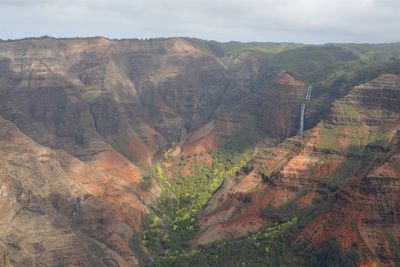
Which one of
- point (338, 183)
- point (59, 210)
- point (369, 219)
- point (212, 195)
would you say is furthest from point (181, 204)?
point (369, 219)

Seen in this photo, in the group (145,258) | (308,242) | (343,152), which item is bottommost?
(145,258)

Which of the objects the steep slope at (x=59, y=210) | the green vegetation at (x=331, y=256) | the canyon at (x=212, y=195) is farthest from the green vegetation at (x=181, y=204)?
the green vegetation at (x=331, y=256)

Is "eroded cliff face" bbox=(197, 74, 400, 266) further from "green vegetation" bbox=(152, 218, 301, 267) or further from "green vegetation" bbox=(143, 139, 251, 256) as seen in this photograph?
"green vegetation" bbox=(143, 139, 251, 256)

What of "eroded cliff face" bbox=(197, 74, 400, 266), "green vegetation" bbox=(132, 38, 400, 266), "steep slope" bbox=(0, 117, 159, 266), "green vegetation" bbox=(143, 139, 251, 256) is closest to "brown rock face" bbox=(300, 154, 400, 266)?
"eroded cliff face" bbox=(197, 74, 400, 266)

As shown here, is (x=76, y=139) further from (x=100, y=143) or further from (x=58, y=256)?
(x=58, y=256)

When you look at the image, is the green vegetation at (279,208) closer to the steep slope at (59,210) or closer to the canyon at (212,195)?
the canyon at (212,195)

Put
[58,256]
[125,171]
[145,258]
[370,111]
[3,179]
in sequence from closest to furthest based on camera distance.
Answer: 1. [58,256]
2. [3,179]
3. [145,258]
4. [370,111]
5. [125,171]

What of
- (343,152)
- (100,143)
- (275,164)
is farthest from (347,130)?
(100,143)

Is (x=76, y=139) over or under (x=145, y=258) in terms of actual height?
over
